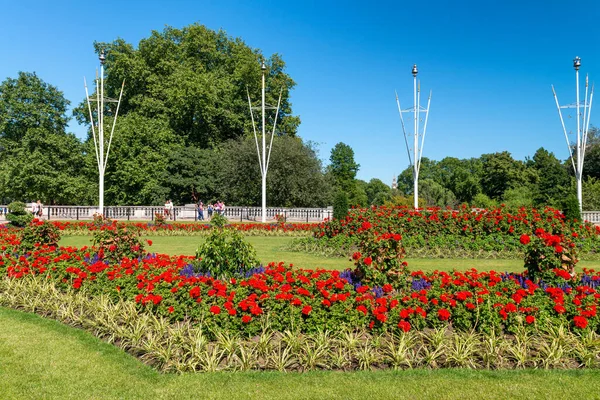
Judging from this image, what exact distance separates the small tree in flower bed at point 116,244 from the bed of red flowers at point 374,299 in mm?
1383

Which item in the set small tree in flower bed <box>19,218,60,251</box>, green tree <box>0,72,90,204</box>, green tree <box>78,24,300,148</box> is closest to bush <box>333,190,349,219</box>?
small tree in flower bed <box>19,218,60,251</box>

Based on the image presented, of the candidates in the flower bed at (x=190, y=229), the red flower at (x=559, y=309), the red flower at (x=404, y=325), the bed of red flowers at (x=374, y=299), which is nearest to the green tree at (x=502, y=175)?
the flower bed at (x=190, y=229)

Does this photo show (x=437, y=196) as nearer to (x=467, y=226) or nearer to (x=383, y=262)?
(x=467, y=226)

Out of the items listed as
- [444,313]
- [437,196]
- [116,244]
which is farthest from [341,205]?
[437,196]

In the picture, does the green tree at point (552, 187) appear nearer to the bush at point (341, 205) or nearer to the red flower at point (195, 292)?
the bush at point (341, 205)

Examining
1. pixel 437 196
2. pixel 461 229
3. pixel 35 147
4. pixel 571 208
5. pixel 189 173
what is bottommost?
pixel 461 229

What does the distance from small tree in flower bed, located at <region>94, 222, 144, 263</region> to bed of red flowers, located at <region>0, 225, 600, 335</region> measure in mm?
1383

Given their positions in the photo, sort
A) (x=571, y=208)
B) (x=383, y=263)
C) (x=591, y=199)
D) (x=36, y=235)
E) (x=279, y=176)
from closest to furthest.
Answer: (x=383, y=263), (x=36, y=235), (x=571, y=208), (x=591, y=199), (x=279, y=176)

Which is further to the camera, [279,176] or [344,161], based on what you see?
[344,161]

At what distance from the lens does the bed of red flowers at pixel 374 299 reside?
5.13 meters

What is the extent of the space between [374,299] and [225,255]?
241 cm

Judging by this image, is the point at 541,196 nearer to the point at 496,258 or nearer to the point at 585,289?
the point at 496,258

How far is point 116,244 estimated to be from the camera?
828cm

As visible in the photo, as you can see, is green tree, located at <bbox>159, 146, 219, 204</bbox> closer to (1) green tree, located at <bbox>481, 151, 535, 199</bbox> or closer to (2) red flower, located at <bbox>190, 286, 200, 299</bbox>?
(2) red flower, located at <bbox>190, 286, 200, 299</bbox>
